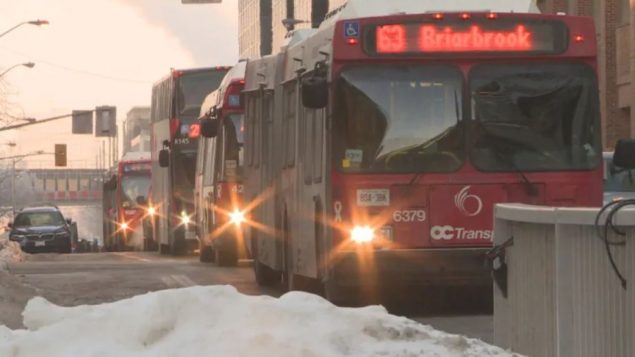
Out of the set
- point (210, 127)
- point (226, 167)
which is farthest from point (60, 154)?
point (226, 167)

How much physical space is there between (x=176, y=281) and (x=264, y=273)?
150 cm

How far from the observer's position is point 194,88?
131ft

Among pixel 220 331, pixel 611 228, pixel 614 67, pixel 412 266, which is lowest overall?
pixel 220 331

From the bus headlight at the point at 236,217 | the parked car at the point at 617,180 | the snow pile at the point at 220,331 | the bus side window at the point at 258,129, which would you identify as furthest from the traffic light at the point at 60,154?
the snow pile at the point at 220,331

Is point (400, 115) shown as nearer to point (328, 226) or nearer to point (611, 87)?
point (328, 226)

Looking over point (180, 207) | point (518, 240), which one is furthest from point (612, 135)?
point (518, 240)

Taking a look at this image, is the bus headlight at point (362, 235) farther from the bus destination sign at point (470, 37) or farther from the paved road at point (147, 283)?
the bus destination sign at point (470, 37)

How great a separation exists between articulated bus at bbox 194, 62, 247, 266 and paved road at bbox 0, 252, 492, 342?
537 millimetres

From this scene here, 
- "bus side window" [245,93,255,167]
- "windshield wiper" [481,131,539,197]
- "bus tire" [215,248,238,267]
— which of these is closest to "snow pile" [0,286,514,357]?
"windshield wiper" [481,131,539,197]

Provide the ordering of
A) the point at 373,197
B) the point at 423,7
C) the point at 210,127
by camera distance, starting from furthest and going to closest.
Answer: the point at 210,127 < the point at 423,7 < the point at 373,197

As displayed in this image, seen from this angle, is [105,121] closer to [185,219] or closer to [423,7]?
[185,219]

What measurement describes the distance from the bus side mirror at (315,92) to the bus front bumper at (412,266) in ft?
4.89

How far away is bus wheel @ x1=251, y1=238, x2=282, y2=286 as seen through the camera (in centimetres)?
2270

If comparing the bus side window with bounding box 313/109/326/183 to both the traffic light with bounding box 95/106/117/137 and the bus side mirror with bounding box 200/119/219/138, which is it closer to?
the bus side mirror with bounding box 200/119/219/138
